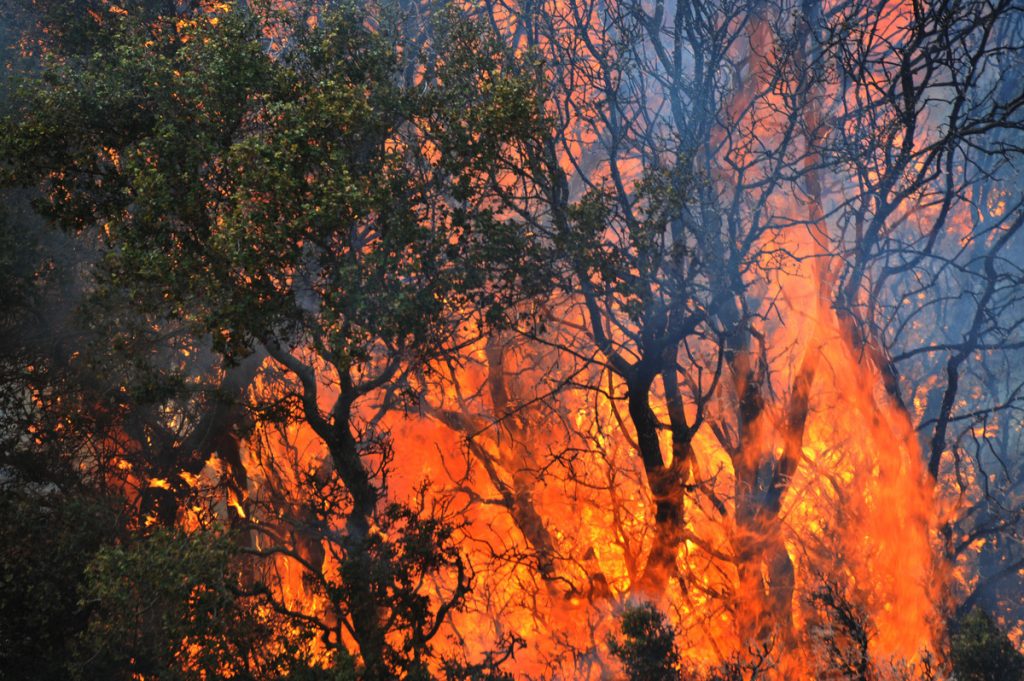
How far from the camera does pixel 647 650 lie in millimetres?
11203

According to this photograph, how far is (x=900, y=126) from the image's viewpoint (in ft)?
38.9

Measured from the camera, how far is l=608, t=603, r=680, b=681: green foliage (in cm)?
1118

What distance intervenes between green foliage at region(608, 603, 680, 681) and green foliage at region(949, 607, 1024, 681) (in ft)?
13.7

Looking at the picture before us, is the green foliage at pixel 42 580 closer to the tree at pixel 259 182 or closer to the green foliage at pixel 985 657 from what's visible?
the tree at pixel 259 182

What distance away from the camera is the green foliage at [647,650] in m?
11.2

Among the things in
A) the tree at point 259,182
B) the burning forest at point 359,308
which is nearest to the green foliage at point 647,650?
the burning forest at point 359,308

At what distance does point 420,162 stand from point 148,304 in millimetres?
3712

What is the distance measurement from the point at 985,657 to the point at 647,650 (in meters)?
4.85

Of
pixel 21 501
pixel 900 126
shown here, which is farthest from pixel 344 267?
pixel 900 126

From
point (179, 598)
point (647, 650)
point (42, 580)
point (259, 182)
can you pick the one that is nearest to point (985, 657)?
point (647, 650)

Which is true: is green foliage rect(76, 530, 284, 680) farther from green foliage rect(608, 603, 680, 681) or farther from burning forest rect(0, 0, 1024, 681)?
green foliage rect(608, 603, 680, 681)

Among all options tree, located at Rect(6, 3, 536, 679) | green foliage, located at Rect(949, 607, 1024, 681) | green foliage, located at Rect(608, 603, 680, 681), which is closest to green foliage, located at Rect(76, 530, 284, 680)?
tree, located at Rect(6, 3, 536, 679)

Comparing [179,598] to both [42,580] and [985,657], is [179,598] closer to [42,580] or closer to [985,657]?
[42,580]

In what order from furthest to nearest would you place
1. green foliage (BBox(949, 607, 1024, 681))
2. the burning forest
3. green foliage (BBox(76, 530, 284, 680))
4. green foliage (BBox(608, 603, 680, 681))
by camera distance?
1. green foliage (BBox(949, 607, 1024, 681))
2. green foliage (BBox(608, 603, 680, 681))
3. the burning forest
4. green foliage (BBox(76, 530, 284, 680))
